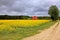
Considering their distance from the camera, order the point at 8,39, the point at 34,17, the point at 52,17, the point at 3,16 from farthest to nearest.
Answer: the point at 52,17
the point at 34,17
the point at 3,16
the point at 8,39

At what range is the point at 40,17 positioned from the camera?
92.3 meters

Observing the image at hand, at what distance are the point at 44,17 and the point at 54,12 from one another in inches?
359

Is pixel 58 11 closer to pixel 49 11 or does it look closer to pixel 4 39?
pixel 49 11

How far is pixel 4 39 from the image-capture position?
14.5 m

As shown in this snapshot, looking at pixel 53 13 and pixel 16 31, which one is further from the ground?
pixel 16 31

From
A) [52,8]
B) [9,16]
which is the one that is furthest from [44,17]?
[9,16]

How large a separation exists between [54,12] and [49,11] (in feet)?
8.35

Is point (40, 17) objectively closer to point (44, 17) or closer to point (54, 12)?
point (44, 17)

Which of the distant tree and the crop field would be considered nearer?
the crop field

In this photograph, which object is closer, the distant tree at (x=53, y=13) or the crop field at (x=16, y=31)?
the crop field at (x=16, y=31)

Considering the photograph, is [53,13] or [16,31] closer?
[16,31]

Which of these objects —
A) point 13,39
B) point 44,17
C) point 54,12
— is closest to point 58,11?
point 54,12

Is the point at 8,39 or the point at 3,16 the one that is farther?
the point at 3,16

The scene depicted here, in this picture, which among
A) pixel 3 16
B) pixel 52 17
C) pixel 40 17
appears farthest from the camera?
pixel 40 17
